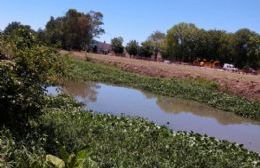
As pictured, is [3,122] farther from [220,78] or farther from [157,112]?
[220,78]

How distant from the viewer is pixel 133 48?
103m

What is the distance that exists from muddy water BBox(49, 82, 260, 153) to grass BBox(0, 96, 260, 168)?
4639mm

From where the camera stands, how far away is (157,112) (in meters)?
24.6

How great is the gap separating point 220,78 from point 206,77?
1.52m

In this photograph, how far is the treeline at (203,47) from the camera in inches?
3260

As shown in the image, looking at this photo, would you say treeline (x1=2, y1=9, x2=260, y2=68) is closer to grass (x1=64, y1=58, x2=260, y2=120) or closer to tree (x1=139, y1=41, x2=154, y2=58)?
tree (x1=139, y1=41, x2=154, y2=58)

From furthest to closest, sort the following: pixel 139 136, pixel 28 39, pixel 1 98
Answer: pixel 139 136 → pixel 28 39 → pixel 1 98

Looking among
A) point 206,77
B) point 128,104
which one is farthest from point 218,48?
point 128,104

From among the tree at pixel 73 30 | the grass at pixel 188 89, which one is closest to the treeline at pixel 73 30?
the tree at pixel 73 30

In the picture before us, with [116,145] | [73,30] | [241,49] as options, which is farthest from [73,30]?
[116,145]

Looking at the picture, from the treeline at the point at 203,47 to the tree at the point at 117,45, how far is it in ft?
4.38

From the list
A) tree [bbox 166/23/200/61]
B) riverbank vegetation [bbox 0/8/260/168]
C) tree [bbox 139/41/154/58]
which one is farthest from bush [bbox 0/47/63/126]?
tree [bbox 139/41/154/58]

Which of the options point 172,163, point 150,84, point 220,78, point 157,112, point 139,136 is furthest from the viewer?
point 220,78

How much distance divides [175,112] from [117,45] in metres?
78.8
